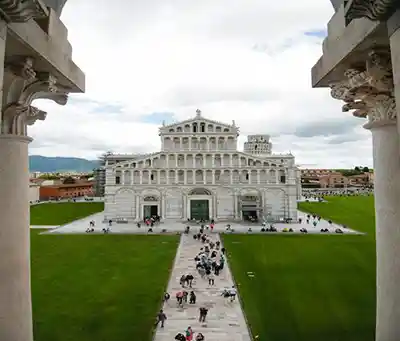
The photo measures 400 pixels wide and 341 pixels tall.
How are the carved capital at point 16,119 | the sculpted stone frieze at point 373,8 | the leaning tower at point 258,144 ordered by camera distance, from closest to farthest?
the sculpted stone frieze at point 373,8 → the carved capital at point 16,119 → the leaning tower at point 258,144

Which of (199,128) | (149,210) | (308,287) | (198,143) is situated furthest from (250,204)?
(308,287)

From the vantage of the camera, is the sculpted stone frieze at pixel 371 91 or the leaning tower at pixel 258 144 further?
the leaning tower at pixel 258 144

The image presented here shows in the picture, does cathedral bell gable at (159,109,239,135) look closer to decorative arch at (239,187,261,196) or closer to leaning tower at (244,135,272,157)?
decorative arch at (239,187,261,196)

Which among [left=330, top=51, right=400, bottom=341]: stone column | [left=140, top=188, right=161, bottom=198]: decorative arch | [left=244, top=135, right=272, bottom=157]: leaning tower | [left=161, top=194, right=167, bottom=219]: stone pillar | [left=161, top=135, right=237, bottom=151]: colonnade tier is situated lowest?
[left=161, top=194, right=167, bottom=219]: stone pillar

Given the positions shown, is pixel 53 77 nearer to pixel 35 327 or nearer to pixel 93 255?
pixel 35 327

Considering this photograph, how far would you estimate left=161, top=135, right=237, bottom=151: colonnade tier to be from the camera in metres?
63.3

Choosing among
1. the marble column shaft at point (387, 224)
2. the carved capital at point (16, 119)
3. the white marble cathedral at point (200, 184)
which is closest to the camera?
the marble column shaft at point (387, 224)

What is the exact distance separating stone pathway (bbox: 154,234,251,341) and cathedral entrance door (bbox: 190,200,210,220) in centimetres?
3586

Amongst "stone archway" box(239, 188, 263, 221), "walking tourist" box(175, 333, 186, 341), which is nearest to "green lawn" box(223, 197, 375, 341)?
"walking tourist" box(175, 333, 186, 341)

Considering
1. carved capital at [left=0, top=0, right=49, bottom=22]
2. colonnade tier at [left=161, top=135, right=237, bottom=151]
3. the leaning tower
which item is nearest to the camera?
carved capital at [left=0, top=0, right=49, bottom=22]

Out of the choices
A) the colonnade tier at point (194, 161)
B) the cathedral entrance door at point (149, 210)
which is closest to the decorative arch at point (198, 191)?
the colonnade tier at point (194, 161)

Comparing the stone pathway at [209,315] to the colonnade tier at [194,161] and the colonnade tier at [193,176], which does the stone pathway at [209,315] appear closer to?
the colonnade tier at [193,176]

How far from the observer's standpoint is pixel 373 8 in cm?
457

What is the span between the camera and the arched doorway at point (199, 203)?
62125 mm
